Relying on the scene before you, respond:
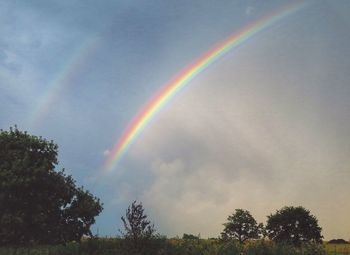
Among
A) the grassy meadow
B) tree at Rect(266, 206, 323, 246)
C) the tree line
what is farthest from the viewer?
tree at Rect(266, 206, 323, 246)

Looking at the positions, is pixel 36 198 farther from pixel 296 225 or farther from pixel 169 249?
pixel 296 225

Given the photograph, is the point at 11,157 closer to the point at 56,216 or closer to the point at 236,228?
the point at 56,216

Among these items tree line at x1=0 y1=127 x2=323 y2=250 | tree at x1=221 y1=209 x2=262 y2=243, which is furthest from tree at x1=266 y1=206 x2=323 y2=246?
tree line at x1=0 y1=127 x2=323 y2=250

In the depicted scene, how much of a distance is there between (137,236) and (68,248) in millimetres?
11912

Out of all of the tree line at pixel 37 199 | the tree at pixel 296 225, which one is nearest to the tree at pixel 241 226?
the tree at pixel 296 225

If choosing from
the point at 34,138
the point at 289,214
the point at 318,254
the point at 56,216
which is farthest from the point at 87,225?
the point at 289,214

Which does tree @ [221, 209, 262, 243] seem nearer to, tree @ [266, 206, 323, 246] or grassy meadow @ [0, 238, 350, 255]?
tree @ [266, 206, 323, 246]

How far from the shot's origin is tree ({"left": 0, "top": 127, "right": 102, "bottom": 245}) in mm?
47062

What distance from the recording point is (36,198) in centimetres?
4962

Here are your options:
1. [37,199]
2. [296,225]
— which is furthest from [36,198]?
[296,225]

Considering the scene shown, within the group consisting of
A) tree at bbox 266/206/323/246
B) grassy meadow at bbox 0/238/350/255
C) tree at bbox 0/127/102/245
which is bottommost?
grassy meadow at bbox 0/238/350/255

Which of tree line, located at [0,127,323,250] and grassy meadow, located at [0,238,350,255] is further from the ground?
tree line, located at [0,127,323,250]

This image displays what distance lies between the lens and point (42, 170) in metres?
49.3

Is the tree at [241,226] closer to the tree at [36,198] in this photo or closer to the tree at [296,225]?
the tree at [296,225]
